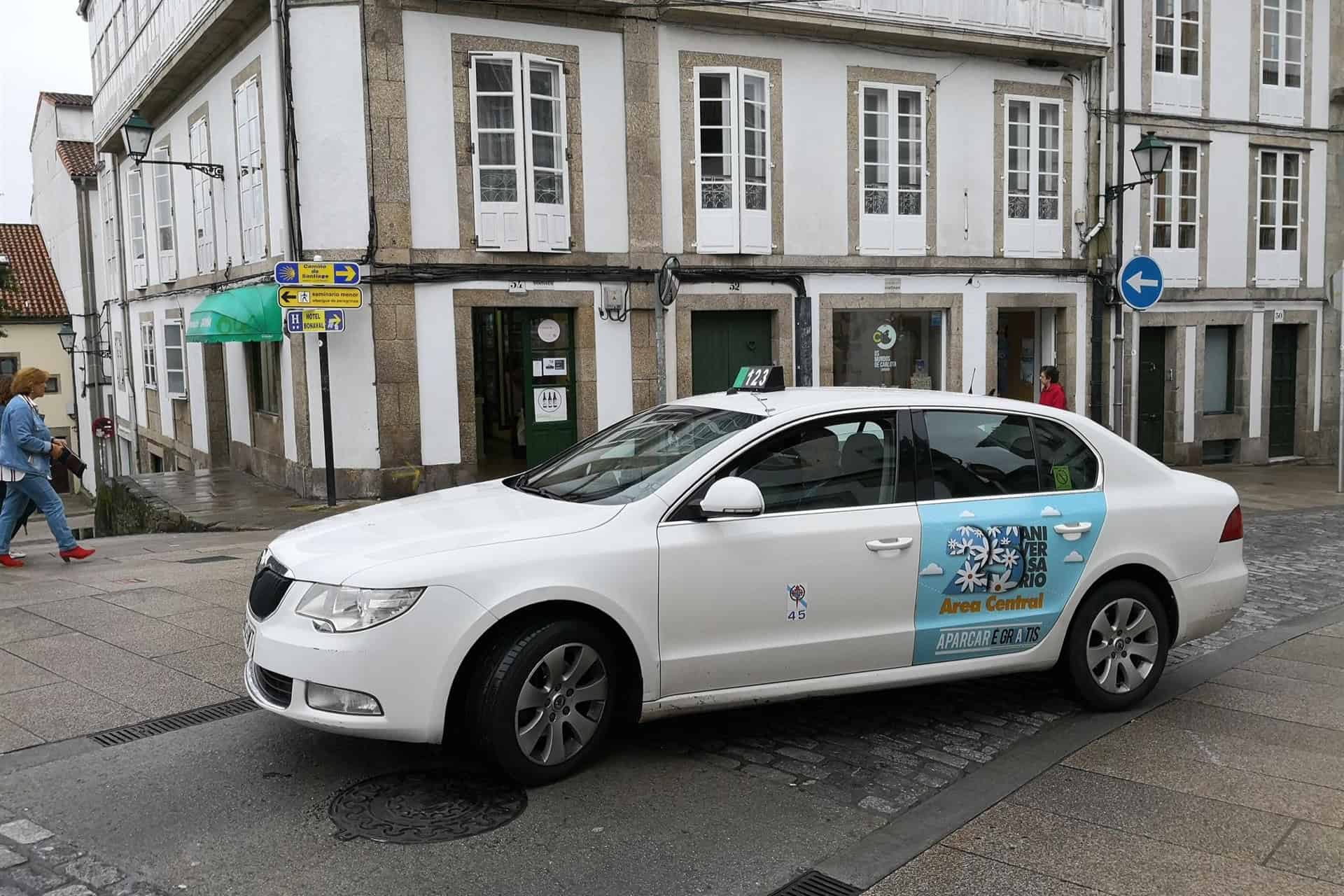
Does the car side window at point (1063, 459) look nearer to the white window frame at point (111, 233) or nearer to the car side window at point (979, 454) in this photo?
the car side window at point (979, 454)

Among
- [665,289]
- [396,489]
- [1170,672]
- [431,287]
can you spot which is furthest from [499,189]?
[1170,672]

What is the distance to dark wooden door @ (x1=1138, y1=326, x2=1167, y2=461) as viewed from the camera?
2086cm

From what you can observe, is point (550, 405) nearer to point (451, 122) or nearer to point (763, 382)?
point (451, 122)

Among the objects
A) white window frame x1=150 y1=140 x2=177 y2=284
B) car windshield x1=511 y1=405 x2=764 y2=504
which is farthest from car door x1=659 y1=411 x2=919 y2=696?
white window frame x1=150 y1=140 x2=177 y2=284

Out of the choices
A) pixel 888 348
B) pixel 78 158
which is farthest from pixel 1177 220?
pixel 78 158

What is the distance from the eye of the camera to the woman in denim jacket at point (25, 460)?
30.3 feet

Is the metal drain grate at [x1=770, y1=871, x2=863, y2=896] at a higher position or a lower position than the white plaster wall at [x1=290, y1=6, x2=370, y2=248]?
lower

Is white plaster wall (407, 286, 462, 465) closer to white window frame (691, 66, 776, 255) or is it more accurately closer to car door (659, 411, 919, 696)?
white window frame (691, 66, 776, 255)

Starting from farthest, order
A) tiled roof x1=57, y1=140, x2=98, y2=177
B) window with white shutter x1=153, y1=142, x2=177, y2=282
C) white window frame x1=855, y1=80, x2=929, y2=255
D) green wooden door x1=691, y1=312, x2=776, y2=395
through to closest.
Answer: tiled roof x1=57, y1=140, x2=98, y2=177, window with white shutter x1=153, y1=142, x2=177, y2=282, white window frame x1=855, y1=80, x2=929, y2=255, green wooden door x1=691, y1=312, x2=776, y2=395

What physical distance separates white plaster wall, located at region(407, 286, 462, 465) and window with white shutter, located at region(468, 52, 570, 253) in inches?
36.9

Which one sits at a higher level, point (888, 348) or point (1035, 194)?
point (1035, 194)

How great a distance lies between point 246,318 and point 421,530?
35.5 ft

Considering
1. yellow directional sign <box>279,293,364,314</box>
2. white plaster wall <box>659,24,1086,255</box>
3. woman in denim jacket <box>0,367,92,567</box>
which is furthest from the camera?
white plaster wall <box>659,24,1086,255</box>

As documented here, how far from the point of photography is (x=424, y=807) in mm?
4512
